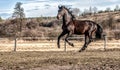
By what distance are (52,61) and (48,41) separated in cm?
2825

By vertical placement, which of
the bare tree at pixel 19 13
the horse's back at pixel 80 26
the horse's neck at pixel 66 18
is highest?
the horse's neck at pixel 66 18

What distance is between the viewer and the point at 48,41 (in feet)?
140

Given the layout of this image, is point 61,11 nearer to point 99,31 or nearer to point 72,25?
point 72,25

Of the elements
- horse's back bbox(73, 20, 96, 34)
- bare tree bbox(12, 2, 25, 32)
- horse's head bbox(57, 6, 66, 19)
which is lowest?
bare tree bbox(12, 2, 25, 32)

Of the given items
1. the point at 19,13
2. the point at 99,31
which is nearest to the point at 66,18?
the point at 99,31

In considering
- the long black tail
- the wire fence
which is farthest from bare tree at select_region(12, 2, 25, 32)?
the long black tail

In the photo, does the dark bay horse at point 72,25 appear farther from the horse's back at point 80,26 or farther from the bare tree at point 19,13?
the bare tree at point 19,13

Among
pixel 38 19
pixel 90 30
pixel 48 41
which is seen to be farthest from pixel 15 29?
pixel 90 30

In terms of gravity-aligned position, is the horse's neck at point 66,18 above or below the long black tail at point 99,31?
above

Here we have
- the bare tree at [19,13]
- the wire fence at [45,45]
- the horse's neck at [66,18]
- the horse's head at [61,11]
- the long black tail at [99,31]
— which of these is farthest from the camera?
the bare tree at [19,13]

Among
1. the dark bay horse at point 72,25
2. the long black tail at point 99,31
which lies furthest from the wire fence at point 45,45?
the dark bay horse at point 72,25

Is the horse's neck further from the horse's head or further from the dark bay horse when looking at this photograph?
the horse's head

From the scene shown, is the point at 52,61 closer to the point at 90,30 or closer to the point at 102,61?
the point at 102,61

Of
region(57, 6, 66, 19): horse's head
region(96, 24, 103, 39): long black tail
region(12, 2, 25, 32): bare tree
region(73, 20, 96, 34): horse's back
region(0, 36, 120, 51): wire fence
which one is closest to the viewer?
region(57, 6, 66, 19): horse's head
